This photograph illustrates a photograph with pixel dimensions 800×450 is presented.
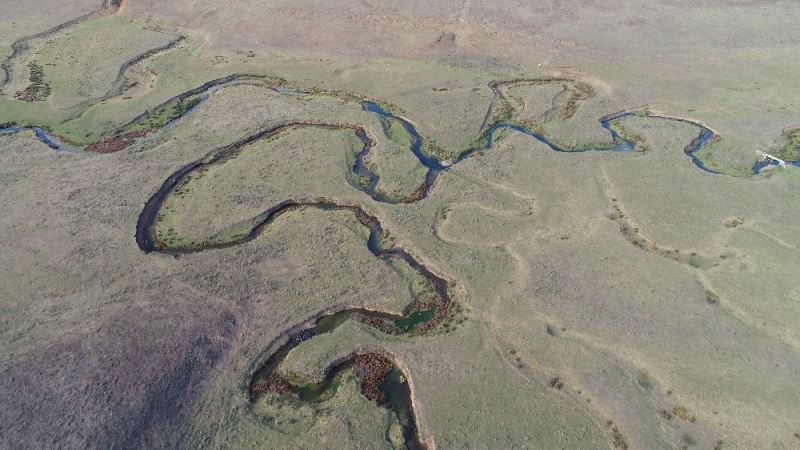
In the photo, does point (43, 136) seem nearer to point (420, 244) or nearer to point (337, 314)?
point (337, 314)

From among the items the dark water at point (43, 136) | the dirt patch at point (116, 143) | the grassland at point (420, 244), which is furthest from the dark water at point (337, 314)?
the dark water at point (43, 136)

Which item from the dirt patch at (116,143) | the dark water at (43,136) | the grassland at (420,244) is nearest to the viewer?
the grassland at (420,244)

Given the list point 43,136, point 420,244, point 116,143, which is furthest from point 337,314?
point 43,136

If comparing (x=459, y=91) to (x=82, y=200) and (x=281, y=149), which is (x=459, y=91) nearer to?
(x=281, y=149)

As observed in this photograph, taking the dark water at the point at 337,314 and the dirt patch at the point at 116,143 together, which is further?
the dirt patch at the point at 116,143

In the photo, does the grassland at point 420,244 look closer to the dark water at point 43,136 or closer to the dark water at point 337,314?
the dark water at point 337,314

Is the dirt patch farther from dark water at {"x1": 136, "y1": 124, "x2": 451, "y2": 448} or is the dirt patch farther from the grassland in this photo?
dark water at {"x1": 136, "y1": 124, "x2": 451, "y2": 448}

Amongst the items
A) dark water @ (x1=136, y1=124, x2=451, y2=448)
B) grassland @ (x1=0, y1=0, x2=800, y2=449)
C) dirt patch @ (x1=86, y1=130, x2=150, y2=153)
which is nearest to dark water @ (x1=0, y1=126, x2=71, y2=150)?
grassland @ (x1=0, y1=0, x2=800, y2=449)

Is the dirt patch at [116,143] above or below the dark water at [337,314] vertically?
above
